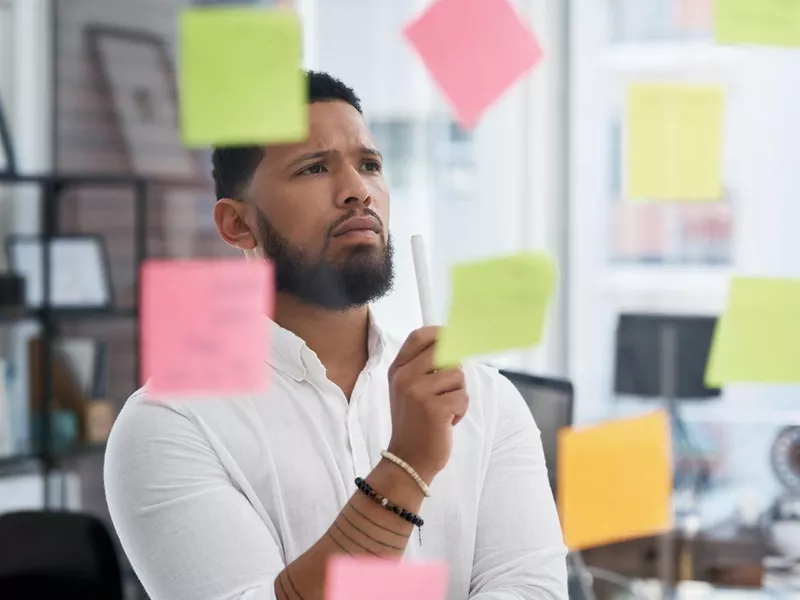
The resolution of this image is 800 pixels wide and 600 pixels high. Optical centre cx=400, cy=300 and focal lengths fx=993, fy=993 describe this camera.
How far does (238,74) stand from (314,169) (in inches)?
12.6

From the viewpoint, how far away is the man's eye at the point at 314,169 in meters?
0.83

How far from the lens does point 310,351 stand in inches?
40.0

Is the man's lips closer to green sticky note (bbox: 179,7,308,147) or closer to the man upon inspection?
the man

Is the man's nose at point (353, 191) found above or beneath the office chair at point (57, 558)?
above

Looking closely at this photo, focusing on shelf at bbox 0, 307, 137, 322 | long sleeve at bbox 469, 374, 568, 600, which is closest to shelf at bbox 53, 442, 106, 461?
shelf at bbox 0, 307, 137, 322

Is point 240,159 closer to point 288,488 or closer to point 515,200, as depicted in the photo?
point 288,488

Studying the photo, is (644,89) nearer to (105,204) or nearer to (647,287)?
(647,287)

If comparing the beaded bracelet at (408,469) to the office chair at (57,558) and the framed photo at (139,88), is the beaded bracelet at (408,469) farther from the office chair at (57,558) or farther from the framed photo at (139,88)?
the framed photo at (139,88)

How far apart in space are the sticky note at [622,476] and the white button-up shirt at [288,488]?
23cm

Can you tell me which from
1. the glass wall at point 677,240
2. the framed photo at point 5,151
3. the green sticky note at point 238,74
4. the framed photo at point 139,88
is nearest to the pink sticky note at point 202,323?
the green sticky note at point 238,74

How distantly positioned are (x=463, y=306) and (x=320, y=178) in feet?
0.98

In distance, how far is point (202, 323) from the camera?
51cm

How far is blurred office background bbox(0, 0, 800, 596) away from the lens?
7.01ft

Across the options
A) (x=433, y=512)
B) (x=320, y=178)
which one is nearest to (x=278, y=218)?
(x=320, y=178)
